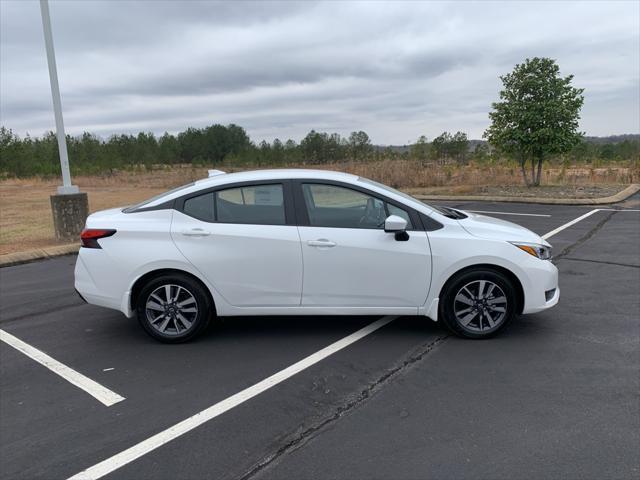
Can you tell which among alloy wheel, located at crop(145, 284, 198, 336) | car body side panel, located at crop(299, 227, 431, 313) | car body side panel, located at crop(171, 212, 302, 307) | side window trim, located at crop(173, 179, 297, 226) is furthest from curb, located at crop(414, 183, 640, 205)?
alloy wheel, located at crop(145, 284, 198, 336)

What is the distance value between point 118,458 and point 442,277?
2937 mm

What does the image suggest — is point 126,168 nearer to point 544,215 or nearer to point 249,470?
point 544,215

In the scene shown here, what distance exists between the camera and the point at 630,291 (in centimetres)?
611

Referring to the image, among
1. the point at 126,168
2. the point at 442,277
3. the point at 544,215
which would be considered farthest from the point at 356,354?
the point at 126,168

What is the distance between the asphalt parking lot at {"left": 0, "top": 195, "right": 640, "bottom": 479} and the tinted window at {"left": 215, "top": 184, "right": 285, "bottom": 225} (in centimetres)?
116

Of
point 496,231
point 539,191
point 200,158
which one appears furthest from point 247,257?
point 200,158

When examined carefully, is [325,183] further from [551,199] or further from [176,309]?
[551,199]

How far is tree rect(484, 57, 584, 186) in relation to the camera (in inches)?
674

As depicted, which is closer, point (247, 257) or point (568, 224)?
point (247, 257)

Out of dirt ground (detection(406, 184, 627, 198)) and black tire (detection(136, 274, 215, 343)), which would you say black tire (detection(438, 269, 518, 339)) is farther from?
dirt ground (detection(406, 184, 627, 198))

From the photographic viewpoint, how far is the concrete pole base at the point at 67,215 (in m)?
9.98

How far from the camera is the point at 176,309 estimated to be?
15.4ft

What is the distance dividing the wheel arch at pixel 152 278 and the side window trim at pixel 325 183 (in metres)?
1.05

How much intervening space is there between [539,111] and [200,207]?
617 inches
